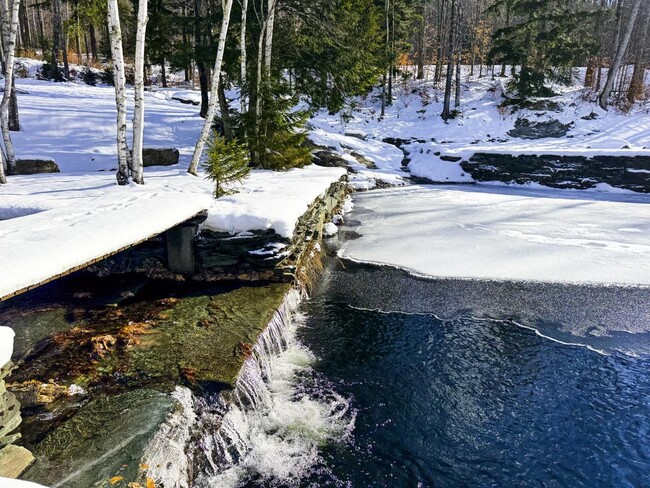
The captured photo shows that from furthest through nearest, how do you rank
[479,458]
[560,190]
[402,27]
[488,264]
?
1. [402,27]
2. [560,190]
3. [488,264]
4. [479,458]

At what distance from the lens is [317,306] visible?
7086 millimetres

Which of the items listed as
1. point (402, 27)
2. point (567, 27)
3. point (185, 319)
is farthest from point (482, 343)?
point (402, 27)

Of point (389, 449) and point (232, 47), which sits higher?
point (232, 47)

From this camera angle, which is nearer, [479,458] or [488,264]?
[479,458]

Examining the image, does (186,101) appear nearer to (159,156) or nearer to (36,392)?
(159,156)

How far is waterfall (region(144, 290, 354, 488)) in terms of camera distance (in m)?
3.55

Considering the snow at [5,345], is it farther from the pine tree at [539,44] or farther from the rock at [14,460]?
the pine tree at [539,44]

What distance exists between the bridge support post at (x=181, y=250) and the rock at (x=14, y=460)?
13.7 feet

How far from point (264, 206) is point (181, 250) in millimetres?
1630

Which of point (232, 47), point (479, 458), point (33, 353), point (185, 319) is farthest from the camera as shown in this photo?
point (232, 47)

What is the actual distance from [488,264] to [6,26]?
11.4 meters

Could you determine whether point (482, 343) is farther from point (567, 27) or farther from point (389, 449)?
point (567, 27)

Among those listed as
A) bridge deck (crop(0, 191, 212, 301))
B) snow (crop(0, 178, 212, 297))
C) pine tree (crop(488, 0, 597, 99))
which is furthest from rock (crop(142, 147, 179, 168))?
pine tree (crop(488, 0, 597, 99))

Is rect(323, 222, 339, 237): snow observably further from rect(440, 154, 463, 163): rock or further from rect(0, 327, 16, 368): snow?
rect(440, 154, 463, 163): rock
